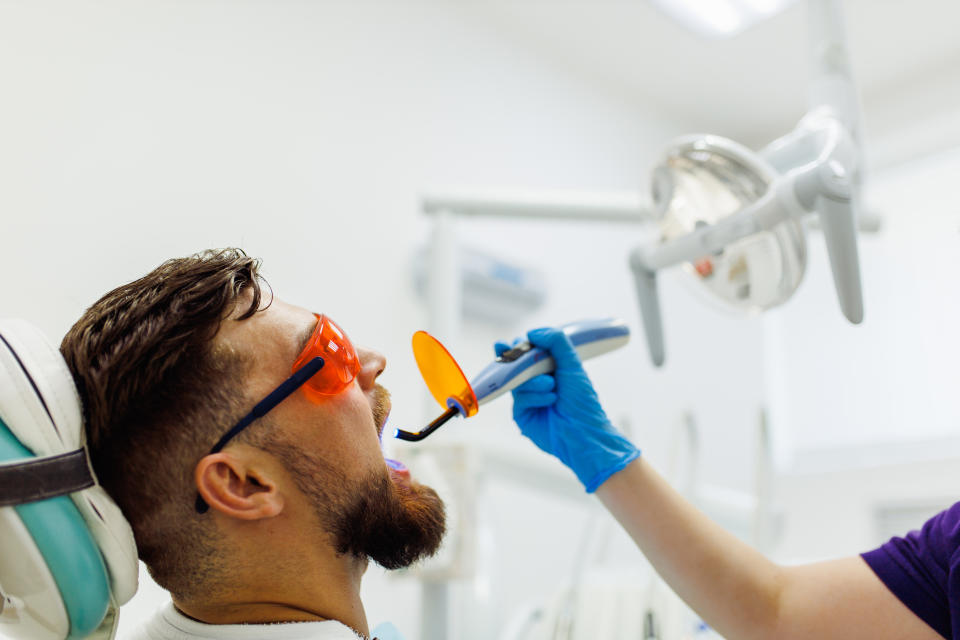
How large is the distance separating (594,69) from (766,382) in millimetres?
1719

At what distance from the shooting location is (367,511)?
1139 millimetres

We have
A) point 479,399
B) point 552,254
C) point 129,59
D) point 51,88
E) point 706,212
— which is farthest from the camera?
point 552,254

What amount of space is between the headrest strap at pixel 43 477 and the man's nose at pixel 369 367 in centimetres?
39

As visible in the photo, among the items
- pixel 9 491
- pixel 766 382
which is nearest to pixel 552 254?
pixel 766 382

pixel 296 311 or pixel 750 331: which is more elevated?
pixel 750 331

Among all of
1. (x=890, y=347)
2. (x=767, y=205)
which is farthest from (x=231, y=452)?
(x=890, y=347)

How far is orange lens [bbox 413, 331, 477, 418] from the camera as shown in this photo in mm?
1107

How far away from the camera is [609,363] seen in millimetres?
3191

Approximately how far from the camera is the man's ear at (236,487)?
1038 millimetres

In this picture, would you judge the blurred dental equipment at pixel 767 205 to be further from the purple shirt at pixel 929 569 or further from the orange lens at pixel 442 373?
the orange lens at pixel 442 373

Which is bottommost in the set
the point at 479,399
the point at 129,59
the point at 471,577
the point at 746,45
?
the point at 471,577

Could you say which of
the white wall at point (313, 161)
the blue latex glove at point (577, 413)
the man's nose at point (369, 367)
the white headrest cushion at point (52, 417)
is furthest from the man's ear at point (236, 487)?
the white wall at point (313, 161)

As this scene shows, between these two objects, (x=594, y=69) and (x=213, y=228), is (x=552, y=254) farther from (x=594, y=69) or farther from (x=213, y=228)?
(x=213, y=228)

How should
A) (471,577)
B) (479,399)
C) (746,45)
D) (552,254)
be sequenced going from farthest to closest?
1. (746,45)
2. (552,254)
3. (471,577)
4. (479,399)
